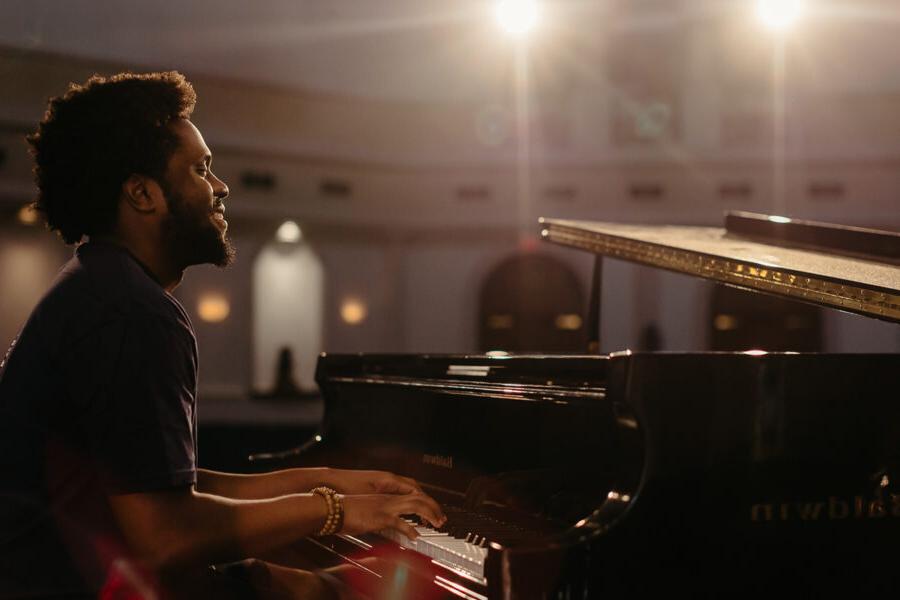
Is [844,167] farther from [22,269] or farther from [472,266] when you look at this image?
[22,269]

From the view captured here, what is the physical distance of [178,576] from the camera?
1790mm

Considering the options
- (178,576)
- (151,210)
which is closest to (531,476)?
(178,576)

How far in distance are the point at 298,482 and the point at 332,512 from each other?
0.48 metres

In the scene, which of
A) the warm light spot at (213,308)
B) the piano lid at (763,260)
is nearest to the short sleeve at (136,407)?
the piano lid at (763,260)

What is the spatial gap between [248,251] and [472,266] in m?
4.15

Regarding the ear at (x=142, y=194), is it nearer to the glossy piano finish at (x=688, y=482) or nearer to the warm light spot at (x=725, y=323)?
the glossy piano finish at (x=688, y=482)

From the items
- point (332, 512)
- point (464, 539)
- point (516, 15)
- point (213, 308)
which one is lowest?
point (213, 308)

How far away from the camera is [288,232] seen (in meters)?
16.7

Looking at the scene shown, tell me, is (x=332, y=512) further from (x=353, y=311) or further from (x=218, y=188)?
(x=353, y=311)

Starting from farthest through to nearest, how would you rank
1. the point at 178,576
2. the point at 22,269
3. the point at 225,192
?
the point at 22,269 → the point at 225,192 → the point at 178,576

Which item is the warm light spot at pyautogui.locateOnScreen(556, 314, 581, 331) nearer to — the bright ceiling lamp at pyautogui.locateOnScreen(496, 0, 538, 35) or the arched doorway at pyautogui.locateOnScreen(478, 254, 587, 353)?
the arched doorway at pyautogui.locateOnScreen(478, 254, 587, 353)

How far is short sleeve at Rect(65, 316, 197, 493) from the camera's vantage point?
166cm

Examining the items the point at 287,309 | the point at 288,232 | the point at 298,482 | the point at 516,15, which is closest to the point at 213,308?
the point at 287,309

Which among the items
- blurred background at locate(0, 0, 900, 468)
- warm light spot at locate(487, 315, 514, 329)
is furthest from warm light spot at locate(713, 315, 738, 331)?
warm light spot at locate(487, 315, 514, 329)
